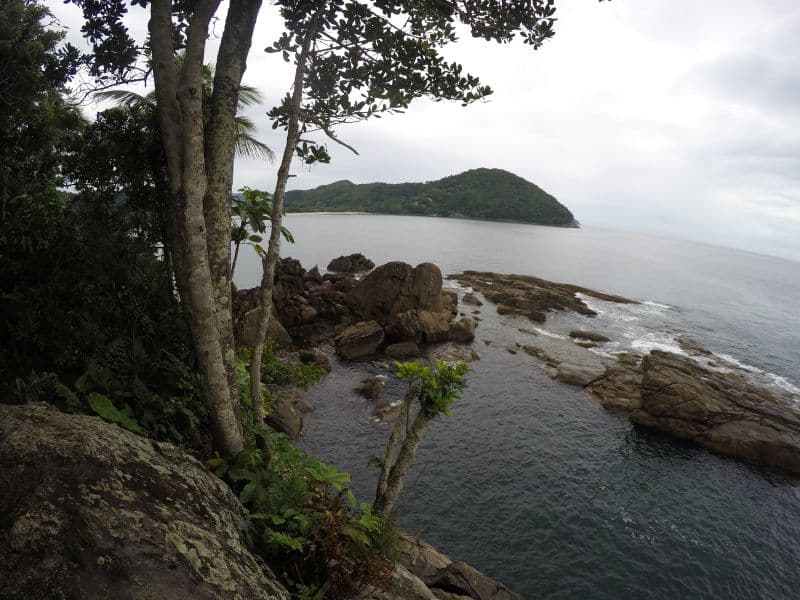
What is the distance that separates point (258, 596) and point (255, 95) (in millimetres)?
22896

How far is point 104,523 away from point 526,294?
53472mm

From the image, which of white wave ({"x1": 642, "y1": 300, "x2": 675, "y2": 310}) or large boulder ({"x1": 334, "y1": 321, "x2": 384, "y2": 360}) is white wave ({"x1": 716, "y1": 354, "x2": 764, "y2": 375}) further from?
large boulder ({"x1": 334, "y1": 321, "x2": 384, "y2": 360})

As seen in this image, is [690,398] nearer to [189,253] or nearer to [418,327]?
[418,327]

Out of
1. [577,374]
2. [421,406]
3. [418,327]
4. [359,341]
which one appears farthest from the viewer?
[418,327]

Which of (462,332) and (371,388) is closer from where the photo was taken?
(371,388)

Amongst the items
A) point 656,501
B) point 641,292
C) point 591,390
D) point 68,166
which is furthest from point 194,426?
point 641,292

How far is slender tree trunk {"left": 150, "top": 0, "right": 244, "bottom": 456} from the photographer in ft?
17.7

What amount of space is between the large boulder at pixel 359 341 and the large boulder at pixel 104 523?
85.5ft

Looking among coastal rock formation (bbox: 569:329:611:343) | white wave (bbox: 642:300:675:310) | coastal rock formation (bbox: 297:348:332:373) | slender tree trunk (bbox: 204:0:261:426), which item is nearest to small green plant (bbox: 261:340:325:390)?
slender tree trunk (bbox: 204:0:261:426)

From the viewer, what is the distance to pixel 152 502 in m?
4.02

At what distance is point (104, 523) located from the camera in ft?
11.3

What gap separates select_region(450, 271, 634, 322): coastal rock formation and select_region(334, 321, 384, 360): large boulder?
64.0ft

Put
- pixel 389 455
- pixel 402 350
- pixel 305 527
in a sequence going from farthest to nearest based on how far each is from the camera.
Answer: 1. pixel 402 350
2. pixel 389 455
3. pixel 305 527

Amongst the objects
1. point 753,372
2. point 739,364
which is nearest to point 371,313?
point 753,372
